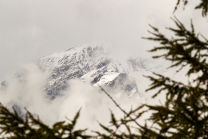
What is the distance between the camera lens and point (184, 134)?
3223 mm

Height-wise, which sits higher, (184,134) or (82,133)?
(82,133)

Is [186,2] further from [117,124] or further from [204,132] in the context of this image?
[117,124]

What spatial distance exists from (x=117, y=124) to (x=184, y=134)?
3.89ft

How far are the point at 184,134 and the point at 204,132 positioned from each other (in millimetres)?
319

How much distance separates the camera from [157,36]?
3420mm

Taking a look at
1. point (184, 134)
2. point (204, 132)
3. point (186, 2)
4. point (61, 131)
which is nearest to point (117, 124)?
point (61, 131)

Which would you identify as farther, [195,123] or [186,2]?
[186,2]

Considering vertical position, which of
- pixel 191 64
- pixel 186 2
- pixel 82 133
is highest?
pixel 186 2

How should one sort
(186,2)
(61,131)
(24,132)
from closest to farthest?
(61,131) < (24,132) < (186,2)

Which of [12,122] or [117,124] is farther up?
[12,122]

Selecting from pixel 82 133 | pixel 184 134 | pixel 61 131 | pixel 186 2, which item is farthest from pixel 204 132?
pixel 186 2

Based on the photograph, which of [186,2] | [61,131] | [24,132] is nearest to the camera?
[61,131]

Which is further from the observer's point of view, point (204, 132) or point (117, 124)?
point (204, 132)

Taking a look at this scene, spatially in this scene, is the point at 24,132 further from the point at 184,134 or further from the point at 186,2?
the point at 186,2
